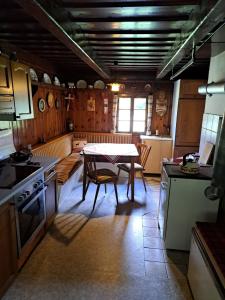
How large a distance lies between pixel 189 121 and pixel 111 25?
312 cm

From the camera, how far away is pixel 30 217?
2158mm

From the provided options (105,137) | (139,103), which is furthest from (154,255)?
(139,103)

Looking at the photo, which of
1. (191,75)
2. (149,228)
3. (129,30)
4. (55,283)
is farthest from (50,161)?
(191,75)

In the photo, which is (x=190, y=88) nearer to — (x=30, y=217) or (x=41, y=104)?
(x=41, y=104)

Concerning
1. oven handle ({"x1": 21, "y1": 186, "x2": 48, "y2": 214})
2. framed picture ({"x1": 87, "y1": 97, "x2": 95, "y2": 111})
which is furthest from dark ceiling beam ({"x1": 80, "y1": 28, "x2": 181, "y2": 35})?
framed picture ({"x1": 87, "y1": 97, "x2": 95, "y2": 111})

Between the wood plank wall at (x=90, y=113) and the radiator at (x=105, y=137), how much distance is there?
20 cm

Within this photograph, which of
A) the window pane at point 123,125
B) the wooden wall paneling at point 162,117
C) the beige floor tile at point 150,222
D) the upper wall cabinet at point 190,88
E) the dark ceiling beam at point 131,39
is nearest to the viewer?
the dark ceiling beam at point 131,39

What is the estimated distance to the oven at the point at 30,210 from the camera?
6.32 ft

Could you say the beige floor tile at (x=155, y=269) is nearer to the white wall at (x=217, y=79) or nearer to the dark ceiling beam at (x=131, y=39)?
the white wall at (x=217, y=79)

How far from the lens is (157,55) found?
3.39 m

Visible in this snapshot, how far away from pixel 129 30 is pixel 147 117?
135 inches

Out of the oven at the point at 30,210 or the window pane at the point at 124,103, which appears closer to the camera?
the oven at the point at 30,210

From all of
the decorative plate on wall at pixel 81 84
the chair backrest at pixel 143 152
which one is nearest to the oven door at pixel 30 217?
the chair backrest at pixel 143 152

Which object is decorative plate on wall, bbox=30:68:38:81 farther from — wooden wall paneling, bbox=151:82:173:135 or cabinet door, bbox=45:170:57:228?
wooden wall paneling, bbox=151:82:173:135
